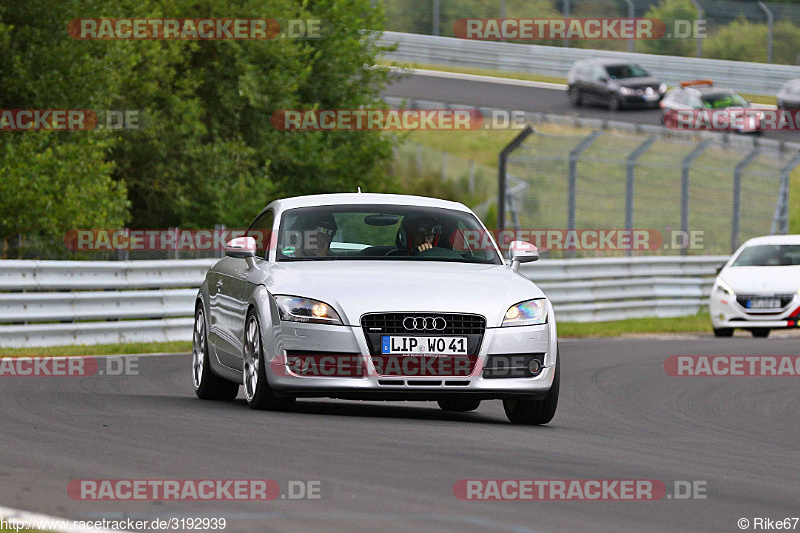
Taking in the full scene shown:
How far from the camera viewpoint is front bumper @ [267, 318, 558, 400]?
9.58m

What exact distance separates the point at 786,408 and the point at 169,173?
21734 mm

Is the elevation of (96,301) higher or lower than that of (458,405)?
lower


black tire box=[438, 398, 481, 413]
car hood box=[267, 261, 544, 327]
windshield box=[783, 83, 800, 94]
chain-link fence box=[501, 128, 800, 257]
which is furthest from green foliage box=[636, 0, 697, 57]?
car hood box=[267, 261, 544, 327]

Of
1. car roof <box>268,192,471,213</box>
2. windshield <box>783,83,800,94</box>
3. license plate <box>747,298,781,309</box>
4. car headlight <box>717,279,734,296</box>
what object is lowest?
windshield <box>783,83,800,94</box>

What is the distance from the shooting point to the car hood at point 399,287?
31.5 feet

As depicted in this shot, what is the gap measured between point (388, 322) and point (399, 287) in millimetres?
264

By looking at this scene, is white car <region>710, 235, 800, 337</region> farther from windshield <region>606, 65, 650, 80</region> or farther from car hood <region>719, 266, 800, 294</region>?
windshield <region>606, 65, 650, 80</region>

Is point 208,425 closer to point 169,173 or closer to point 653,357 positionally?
point 653,357

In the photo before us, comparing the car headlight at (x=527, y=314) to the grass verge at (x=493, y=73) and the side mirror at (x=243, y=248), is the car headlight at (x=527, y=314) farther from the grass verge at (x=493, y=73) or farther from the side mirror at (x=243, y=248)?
the grass verge at (x=493, y=73)

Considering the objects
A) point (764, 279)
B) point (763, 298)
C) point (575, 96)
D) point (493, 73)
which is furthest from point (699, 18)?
point (763, 298)

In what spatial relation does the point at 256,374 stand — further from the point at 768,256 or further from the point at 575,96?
the point at 575,96

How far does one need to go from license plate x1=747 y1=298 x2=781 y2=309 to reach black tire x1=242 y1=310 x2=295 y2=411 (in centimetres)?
1357

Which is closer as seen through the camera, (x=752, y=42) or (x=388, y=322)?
(x=388, y=322)

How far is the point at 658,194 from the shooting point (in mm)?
48781
